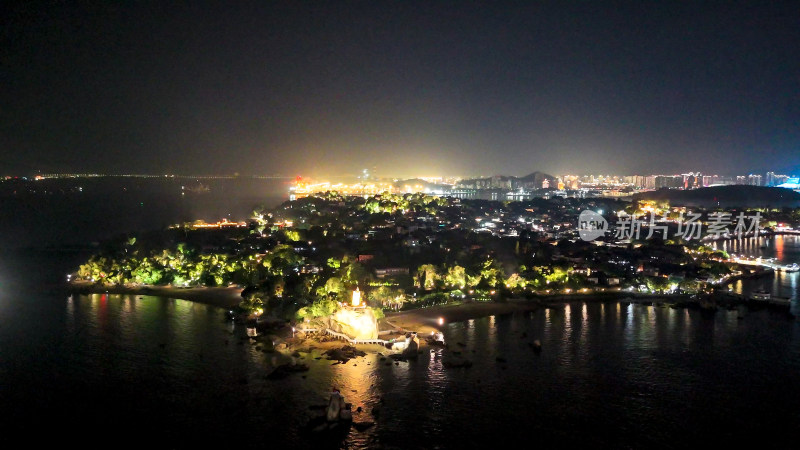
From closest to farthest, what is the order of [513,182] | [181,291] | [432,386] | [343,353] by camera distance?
[432,386] < [343,353] < [181,291] < [513,182]

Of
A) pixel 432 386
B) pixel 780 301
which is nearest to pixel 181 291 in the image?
pixel 432 386

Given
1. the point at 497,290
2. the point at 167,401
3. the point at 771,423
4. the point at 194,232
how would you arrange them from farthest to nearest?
the point at 194,232
the point at 497,290
the point at 167,401
the point at 771,423

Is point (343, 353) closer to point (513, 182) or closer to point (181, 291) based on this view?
point (181, 291)

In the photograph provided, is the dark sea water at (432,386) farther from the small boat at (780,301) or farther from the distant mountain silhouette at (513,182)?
the distant mountain silhouette at (513,182)

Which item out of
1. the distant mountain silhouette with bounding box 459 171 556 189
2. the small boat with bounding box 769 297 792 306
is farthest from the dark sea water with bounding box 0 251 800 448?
the distant mountain silhouette with bounding box 459 171 556 189

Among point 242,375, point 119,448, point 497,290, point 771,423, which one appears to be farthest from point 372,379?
point 497,290

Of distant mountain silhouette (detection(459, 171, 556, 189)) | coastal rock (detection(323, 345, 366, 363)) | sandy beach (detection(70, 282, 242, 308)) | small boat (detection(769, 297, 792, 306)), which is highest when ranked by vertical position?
distant mountain silhouette (detection(459, 171, 556, 189))

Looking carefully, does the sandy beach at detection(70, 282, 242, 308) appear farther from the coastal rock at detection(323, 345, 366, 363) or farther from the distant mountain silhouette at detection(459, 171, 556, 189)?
the distant mountain silhouette at detection(459, 171, 556, 189)

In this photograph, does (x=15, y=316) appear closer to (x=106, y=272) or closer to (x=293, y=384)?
(x=106, y=272)
